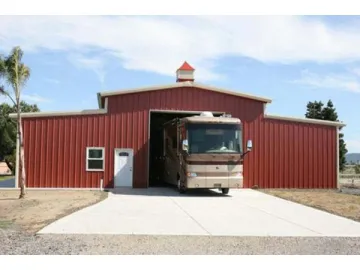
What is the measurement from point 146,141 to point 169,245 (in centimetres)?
1269

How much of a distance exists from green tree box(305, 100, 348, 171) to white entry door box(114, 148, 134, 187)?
28.8 meters

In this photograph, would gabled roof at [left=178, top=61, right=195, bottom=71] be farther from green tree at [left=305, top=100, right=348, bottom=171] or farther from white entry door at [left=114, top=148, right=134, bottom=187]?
green tree at [left=305, top=100, right=348, bottom=171]

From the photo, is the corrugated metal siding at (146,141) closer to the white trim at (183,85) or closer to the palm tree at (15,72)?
the white trim at (183,85)

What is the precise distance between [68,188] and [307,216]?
1134 cm

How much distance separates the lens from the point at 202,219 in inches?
455

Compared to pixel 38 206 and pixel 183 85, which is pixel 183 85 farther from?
pixel 38 206

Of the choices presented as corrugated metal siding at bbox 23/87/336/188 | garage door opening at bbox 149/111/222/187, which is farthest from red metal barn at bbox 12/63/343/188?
garage door opening at bbox 149/111/222/187

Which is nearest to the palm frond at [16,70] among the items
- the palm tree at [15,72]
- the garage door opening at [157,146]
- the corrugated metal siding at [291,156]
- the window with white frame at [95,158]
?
the palm tree at [15,72]

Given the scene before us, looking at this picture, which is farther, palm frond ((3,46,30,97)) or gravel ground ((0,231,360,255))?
palm frond ((3,46,30,97))

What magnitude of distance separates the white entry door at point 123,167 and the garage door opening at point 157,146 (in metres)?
2.00

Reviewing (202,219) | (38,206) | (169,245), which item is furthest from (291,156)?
(169,245)

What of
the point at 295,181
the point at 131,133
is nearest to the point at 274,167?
the point at 295,181

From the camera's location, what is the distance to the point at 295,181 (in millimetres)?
21984

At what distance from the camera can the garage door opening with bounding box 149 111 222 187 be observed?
73.5 ft
